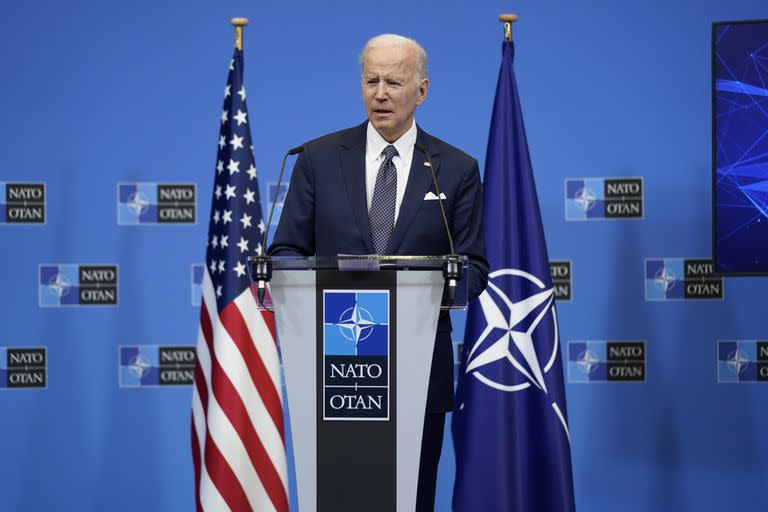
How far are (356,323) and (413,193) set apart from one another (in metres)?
0.43

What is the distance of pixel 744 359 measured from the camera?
13.0 ft

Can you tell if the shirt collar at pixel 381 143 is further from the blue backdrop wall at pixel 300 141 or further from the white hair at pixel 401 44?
the blue backdrop wall at pixel 300 141

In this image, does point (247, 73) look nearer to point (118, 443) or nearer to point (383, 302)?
point (118, 443)

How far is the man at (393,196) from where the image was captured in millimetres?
2113

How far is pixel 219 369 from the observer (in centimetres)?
337

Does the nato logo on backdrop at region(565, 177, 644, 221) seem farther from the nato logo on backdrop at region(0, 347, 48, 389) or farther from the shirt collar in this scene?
the nato logo on backdrop at region(0, 347, 48, 389)

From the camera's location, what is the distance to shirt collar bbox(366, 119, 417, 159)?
7.32 feet

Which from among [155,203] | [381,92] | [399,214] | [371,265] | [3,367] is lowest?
[3,367]

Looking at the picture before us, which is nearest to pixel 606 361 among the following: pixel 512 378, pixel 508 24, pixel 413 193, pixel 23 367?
pixel 512 378

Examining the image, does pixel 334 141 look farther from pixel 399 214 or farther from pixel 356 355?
pixel 356 355

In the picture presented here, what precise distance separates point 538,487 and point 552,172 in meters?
1.48

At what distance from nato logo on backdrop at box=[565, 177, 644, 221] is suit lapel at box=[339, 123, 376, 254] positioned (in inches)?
76.8

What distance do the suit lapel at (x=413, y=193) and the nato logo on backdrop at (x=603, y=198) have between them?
75.5 inches

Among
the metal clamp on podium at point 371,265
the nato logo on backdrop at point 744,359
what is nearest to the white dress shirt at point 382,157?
the metal clamp on podium at point 371,265
